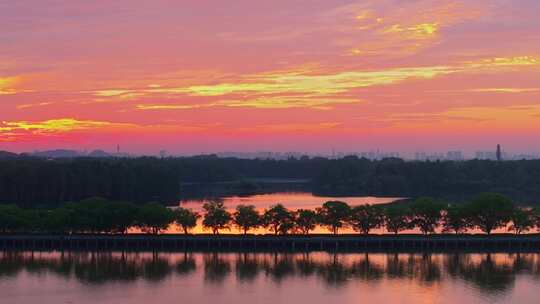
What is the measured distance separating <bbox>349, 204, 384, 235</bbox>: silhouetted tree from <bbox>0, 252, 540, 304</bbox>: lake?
8.16 feet

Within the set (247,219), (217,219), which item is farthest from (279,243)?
(217,219)

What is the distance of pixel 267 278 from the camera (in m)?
31.8

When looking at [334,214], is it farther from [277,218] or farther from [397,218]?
[397,218]

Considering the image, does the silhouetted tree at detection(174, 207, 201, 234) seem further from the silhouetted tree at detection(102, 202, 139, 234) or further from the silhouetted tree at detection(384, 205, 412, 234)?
the silhouetted tree at detection(384, 205, 412, 234)

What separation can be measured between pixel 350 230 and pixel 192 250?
9.83 meters

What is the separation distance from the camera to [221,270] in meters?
33.7

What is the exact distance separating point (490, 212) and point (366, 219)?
6212 mm

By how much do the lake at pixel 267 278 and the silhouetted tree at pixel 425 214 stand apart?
109 inches

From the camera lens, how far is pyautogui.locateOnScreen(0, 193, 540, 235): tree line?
39.6m

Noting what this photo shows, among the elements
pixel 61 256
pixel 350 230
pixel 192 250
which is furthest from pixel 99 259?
pixel 350 230

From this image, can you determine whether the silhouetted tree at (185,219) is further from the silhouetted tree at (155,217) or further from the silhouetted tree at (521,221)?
the silhouetted tree at (521,221)

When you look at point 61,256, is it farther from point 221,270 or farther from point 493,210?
point 493,210

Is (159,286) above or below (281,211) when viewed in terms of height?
below

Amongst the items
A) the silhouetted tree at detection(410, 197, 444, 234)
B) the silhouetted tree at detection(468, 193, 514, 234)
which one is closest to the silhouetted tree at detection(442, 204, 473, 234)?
the silhouetted tree at detection(468, 193, 514, 234)
